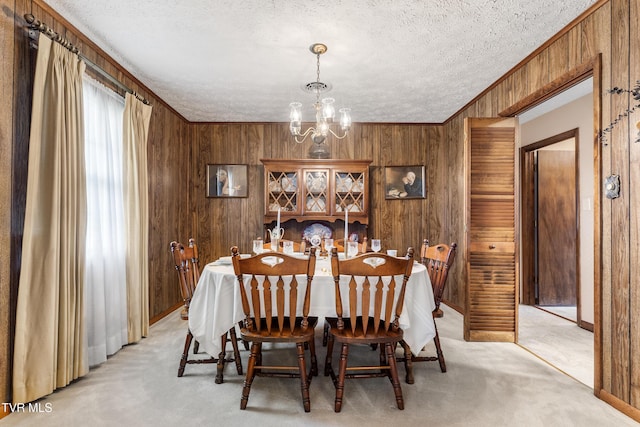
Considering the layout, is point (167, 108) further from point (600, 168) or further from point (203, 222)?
point (600, 168)

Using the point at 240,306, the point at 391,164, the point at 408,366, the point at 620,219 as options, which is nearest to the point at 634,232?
the point at 620,219

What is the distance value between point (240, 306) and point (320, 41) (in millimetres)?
1944

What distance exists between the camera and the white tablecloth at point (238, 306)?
6.63 feet

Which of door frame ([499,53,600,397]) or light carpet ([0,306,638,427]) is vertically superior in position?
door frame ([499,53,600,397])

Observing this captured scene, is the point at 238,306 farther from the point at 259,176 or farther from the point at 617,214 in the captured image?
the point at 259,176

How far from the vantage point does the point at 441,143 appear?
4.56 metres

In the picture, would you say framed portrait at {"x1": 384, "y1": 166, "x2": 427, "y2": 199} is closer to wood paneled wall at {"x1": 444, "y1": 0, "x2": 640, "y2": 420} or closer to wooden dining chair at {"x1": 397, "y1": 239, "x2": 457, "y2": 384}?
wooden dining chair at {"x1": 397, "y1": 239, "x2": 457, "y2": 384}

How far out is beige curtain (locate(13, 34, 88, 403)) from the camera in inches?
75.0

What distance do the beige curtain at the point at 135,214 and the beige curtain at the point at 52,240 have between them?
601 millimetres

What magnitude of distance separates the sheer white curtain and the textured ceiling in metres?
0.47

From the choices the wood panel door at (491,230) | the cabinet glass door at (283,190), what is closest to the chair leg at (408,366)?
the wood panel door at (491,230)

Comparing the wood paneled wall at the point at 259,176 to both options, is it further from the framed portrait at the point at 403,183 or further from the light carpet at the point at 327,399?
the light carpet at the point at 327,399

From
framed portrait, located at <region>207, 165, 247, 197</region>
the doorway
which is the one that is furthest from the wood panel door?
framed portrait, located at <region>207, 165, 247, 197</region>

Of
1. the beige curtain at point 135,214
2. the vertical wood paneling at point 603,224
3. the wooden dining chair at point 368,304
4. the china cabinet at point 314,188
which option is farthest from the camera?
the china cabinet at point 314,188
